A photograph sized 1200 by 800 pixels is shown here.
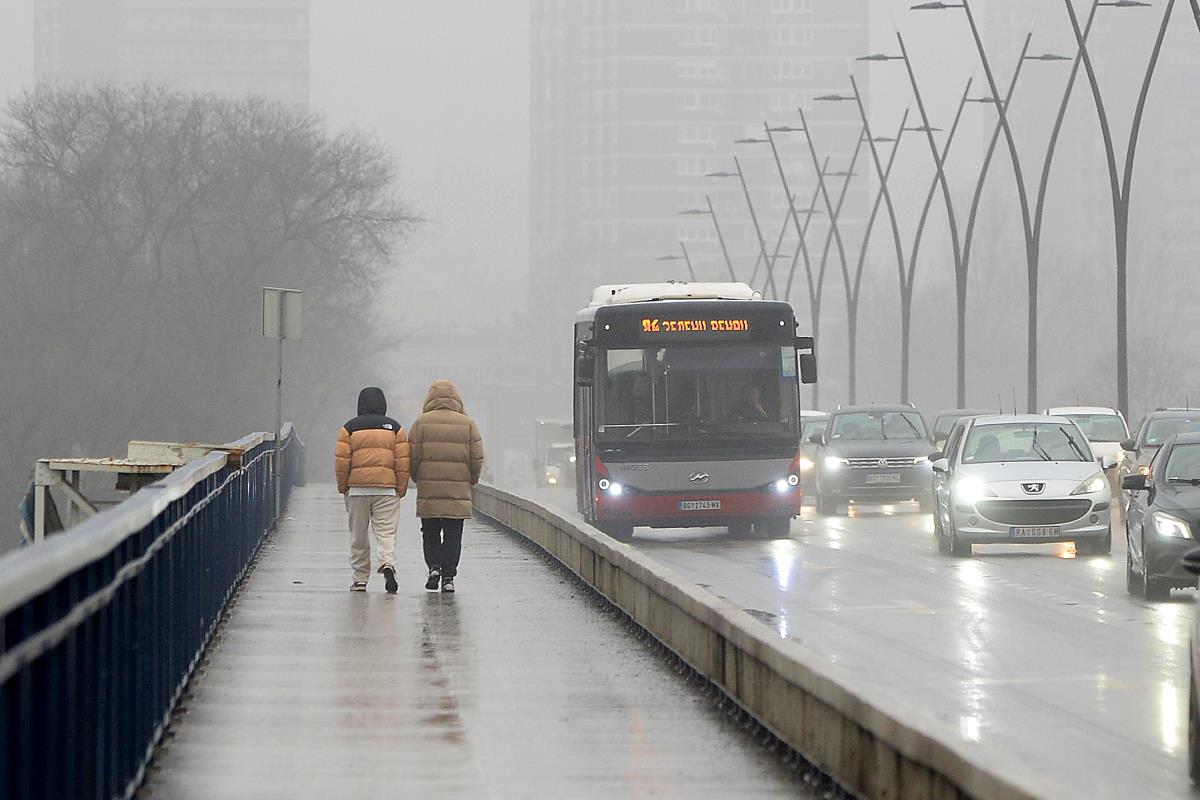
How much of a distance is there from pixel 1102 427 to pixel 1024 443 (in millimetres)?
14339

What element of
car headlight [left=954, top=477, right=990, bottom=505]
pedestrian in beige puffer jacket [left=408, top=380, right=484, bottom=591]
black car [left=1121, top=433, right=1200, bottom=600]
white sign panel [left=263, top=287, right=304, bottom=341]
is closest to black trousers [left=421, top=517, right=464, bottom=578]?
pedestrian in beige puffer jacket [left=408, top=380, right=484, bottom=591]

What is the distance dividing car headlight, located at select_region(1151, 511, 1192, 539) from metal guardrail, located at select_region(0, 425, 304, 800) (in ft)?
27.3

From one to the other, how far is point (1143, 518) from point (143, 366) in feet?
200

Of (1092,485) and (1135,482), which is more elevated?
(1135,482)

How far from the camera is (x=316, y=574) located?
72.5 feet

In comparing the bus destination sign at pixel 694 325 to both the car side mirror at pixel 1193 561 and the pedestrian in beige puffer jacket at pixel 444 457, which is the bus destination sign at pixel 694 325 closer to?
the pedestrian in beige puffer jacket at pixel 444 457

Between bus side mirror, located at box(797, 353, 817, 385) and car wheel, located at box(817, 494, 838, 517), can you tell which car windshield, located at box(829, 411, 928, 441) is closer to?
car wheel, located at box(817, 494, 838, 517)

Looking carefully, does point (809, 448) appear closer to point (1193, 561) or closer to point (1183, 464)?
point (1183, 464)

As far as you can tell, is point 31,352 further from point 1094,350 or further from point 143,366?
point 1094,350

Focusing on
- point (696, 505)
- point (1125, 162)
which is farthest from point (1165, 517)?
point (1125, 162)

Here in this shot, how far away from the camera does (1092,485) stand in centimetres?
2672

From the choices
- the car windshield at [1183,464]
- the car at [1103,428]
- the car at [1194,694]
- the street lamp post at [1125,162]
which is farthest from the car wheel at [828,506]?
the car at [1194,694]

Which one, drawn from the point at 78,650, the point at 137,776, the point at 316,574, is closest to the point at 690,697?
the point at 137,776

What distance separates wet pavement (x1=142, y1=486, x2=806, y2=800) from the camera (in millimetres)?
9398
